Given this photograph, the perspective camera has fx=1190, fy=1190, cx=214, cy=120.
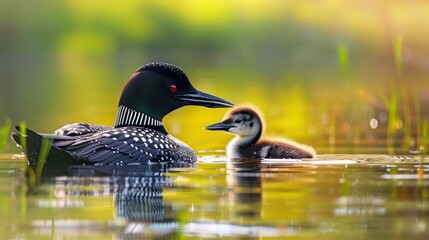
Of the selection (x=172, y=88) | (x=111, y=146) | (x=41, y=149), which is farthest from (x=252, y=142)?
(x=41, y=149)

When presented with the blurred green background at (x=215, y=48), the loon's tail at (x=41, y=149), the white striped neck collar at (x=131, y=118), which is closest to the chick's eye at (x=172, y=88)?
the white striped neck collar at (x=131, y=118)

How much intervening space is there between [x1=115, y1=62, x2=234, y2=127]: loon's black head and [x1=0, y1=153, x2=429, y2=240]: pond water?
79 cm

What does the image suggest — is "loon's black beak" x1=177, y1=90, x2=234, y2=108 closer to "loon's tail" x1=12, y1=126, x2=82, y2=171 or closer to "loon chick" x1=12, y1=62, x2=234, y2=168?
"loon chick" x1=12, y1=62, x2=234, y2=168

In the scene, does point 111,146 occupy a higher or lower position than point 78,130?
lower

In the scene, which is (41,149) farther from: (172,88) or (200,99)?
(200,99)

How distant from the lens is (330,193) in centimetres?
776

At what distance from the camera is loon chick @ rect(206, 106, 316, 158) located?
34.3 feet

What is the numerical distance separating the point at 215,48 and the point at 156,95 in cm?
3698

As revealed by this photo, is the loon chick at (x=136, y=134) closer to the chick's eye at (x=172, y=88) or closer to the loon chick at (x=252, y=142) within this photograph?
the chick's eye at (x=172, y=88)

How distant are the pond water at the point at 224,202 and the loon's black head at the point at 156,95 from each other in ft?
2.58

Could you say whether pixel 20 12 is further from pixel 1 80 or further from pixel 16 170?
pixel 16 170

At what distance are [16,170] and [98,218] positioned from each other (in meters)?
2.65

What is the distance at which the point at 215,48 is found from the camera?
155 feet

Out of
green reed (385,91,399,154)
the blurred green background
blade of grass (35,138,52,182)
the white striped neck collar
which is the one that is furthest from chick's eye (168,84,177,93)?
the blurred green background
